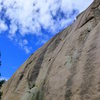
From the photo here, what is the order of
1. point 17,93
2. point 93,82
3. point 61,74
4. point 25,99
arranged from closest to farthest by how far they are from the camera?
point 93,82 → point 61,74 → point 25,99 → point 17,93

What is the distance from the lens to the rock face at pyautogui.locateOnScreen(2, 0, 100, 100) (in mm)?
13969

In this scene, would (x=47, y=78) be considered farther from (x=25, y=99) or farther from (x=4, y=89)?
(x=4, y=89)

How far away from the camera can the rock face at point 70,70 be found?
45.8 feet

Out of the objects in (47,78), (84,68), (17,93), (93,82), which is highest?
(17,93)

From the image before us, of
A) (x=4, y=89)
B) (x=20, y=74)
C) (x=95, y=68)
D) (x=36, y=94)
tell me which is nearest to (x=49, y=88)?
(x=36, y=94)

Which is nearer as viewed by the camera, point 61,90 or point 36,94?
point 61,90

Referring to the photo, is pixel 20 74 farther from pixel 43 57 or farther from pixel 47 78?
pixel 47 78

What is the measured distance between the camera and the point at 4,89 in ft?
83.8

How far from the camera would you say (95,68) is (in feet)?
45.9

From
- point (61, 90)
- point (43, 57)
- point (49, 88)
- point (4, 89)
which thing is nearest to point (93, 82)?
point (61, 90)

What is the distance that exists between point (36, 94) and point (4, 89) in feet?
27.0

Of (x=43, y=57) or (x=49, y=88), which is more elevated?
(x=43, y=57)

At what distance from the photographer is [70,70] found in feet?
50.9

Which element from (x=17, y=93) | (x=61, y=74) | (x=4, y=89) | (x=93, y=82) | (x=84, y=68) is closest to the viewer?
(x=93, y=82)
